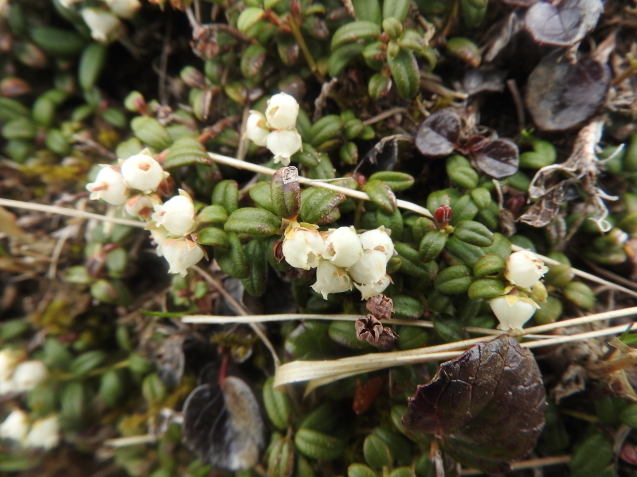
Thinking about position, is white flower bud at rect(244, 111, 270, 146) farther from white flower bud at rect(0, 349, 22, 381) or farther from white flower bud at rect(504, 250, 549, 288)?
white flower bud at rect(0, 349, 22, 381)

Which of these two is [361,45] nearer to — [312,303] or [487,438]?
[312,303]

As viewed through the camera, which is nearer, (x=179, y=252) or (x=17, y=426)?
(x=179, y=252)

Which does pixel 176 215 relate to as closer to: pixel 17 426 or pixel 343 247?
pixel 343 247

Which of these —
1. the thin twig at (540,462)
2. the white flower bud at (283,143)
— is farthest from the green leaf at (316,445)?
the white flower bud at (283,143)

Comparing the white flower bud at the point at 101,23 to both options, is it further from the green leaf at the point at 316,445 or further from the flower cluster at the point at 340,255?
the green leaf at the point at 316,445

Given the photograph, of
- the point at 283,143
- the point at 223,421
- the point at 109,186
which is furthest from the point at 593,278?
the point at 109,186

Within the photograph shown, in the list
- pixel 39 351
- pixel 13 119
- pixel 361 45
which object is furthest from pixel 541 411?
pixel 13 119

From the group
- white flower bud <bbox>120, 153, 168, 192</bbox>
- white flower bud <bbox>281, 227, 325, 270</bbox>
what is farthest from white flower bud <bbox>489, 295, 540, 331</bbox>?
white flower bud <bbox>120, 153, 168, 192</bbox>
